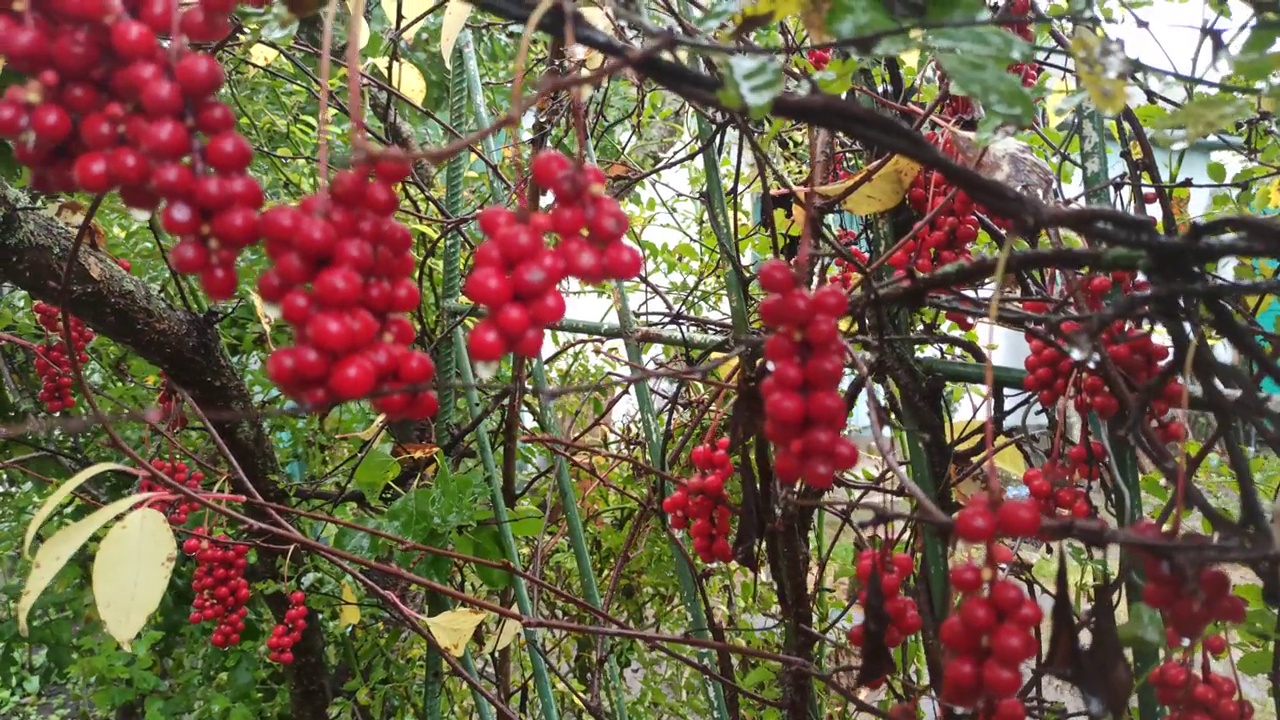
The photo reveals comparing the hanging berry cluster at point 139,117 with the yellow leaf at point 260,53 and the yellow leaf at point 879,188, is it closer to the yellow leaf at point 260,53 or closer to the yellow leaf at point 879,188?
the yellow leaf at point 879,188

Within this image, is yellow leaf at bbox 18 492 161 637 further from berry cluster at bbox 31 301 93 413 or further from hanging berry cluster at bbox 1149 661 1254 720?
berry cluster at bbox 31 301 93 413

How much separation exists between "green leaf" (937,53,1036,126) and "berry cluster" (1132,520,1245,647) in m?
0.17

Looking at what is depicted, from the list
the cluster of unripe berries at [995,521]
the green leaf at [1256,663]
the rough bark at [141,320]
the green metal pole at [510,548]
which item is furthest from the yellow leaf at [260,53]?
the green leaf at [1256,663]

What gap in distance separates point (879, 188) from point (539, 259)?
12.7 inches

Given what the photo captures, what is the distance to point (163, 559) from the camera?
429 millimetres

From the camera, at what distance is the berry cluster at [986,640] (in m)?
0.29

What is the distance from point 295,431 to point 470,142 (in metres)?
1.20

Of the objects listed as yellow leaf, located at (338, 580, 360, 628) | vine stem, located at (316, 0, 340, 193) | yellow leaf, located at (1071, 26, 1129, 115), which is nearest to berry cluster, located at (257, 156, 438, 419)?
vine stem, located at (316, 0, 340, 193)

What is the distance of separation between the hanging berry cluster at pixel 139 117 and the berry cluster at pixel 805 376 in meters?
0.18

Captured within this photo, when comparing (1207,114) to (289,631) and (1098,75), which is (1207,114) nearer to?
(1098,75)

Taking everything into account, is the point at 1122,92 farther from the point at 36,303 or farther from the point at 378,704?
the point at 36,303

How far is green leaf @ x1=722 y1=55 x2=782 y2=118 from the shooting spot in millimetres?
239

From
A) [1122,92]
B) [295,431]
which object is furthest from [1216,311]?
[295,431]

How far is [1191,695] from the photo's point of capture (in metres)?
0.39
